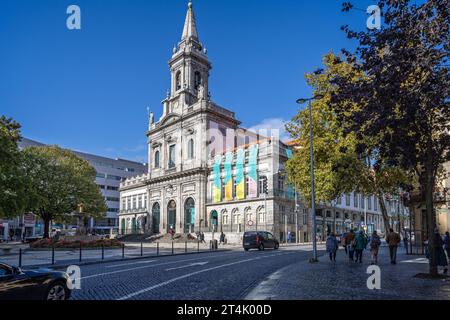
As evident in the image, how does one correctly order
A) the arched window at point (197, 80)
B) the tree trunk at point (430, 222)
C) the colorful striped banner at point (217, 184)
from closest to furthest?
the tree trunk at point (430, 222)
the colorful striped banner at point (217, 184)
the arched window at point (197, 80)

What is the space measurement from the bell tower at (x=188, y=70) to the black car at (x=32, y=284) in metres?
52.5

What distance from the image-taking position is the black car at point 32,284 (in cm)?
788

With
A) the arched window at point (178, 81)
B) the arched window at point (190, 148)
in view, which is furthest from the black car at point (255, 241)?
the arched window at point (178, 81)

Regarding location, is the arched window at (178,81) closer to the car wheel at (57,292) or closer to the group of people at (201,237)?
the group of people at (201,237)

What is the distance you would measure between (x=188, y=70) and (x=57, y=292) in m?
56.1

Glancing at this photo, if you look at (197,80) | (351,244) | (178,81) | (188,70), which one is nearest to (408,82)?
(351,244)

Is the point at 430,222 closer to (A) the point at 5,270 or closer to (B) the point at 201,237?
(A) the point at 5,270

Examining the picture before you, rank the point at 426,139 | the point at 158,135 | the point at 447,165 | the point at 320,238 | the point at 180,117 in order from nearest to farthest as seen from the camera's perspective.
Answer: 1. the point at 426,139
2. the point at 447,165
3. the point at 320,238
4. the point at 180,117
5. the point at 158,135

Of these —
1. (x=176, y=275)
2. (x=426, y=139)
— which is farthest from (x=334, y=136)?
(x=176, y=275)

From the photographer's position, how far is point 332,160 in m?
24.0

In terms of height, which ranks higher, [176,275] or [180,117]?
[180,117]

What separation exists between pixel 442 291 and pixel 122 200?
242 ft
